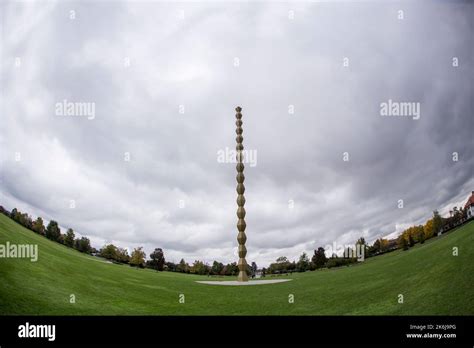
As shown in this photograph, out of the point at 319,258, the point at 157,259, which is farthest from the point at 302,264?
the point at 157,259

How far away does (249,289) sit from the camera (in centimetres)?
967

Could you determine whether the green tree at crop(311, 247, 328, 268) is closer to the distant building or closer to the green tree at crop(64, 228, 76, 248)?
the distant building

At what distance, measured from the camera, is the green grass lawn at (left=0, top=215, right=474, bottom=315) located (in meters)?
7.62

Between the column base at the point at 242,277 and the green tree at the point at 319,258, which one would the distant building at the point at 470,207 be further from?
the column base at the point at 242,277

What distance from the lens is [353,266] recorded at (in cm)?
955

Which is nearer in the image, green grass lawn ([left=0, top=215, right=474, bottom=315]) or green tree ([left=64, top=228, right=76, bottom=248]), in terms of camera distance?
green grass lawn ([left=0, top=215, right=474, bottom=315])

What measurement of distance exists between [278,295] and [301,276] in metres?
1.80

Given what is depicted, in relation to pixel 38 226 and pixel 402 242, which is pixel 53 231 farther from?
pixel 402 242

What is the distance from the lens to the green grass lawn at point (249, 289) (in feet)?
25.0

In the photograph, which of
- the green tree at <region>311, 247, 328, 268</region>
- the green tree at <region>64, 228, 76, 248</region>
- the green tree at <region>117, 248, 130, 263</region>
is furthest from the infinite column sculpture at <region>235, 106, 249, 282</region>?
the green tree at <region>64, 228, 76, 248</region>

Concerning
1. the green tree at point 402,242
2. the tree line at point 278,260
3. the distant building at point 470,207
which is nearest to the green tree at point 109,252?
the tree line at point 278,260

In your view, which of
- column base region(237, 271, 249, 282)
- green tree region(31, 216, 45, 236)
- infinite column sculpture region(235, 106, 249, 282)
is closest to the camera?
green tree region(31, 216, 45, 236)
